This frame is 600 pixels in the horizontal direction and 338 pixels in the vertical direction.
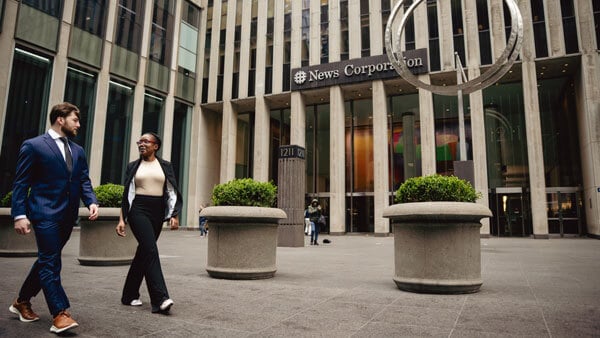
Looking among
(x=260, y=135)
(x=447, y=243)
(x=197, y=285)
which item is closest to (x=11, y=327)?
(x=197, y=285)

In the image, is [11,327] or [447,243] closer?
[11,327]

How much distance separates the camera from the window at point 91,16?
76.1 feet

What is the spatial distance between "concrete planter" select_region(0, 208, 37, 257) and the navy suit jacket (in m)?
7.33

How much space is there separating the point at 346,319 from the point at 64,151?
321 cm

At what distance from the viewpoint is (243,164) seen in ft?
107

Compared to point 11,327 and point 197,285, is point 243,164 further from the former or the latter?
point 11,327

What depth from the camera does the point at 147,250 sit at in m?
4.23

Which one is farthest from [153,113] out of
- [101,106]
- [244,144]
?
[244,144]

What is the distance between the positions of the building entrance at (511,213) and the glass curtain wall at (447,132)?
345 cm

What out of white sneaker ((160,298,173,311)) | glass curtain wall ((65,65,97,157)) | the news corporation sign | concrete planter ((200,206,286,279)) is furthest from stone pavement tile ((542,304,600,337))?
glass curtain wall ((65,65,97,157))

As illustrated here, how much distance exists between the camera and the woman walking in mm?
4170

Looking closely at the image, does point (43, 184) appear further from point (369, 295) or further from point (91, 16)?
point (91, 16)

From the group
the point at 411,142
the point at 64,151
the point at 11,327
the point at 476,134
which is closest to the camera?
the point at 11,327

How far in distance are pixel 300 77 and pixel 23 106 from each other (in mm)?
16934
